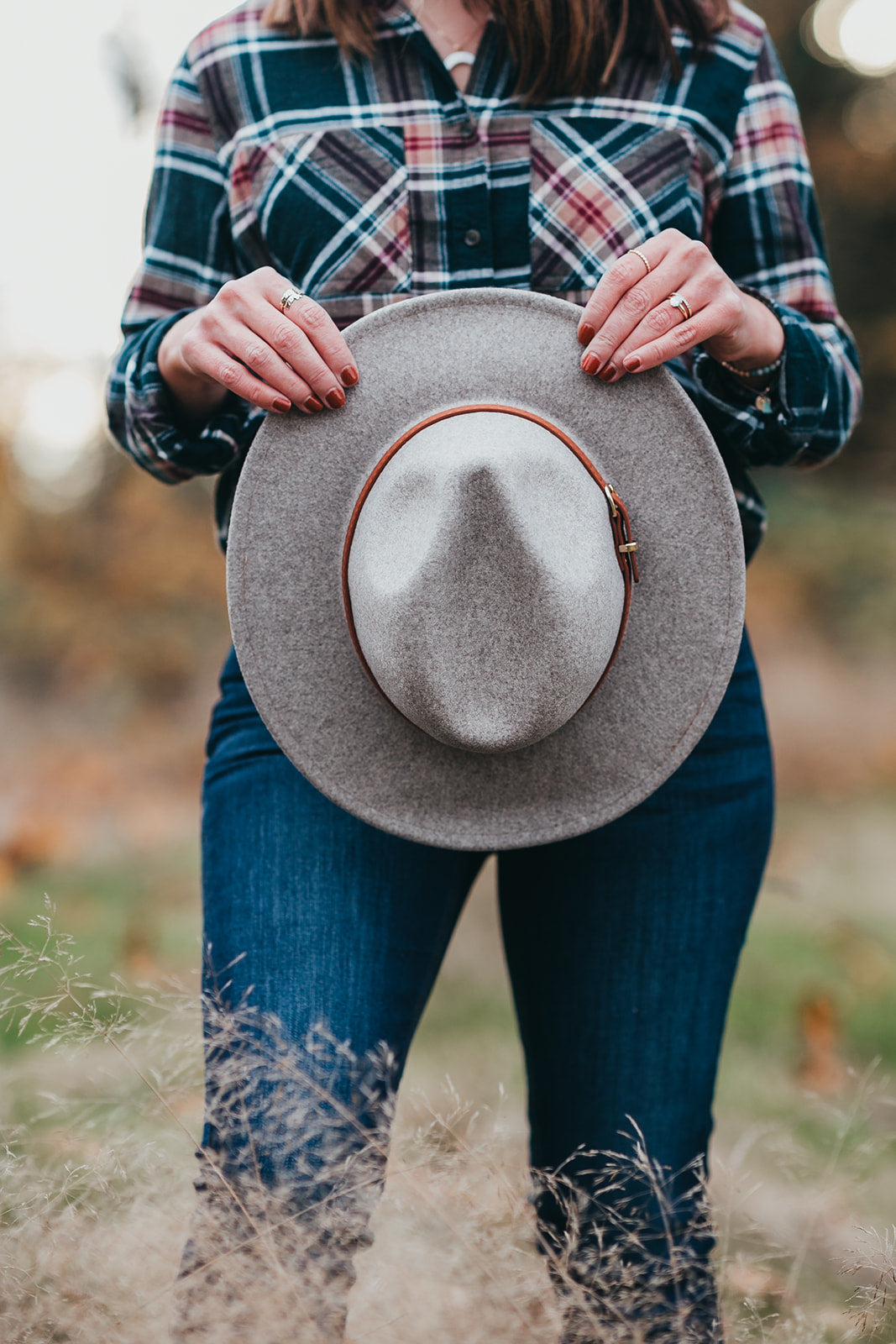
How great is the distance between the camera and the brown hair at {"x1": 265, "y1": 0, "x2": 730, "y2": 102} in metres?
1.20

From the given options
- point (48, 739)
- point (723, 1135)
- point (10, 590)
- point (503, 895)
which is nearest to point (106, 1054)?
point (723, 1135)

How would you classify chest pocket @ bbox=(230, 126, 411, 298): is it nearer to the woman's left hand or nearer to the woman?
the woman

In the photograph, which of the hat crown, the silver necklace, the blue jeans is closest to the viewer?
the hat crown

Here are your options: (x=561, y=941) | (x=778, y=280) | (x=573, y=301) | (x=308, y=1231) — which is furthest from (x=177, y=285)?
(x=308, y=1231)

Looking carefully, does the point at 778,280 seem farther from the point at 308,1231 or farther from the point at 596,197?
the point at 308,1231

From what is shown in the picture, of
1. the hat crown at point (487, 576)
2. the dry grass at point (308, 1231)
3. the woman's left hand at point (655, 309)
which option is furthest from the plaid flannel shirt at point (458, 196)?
the dry grass at point (308, 1231)

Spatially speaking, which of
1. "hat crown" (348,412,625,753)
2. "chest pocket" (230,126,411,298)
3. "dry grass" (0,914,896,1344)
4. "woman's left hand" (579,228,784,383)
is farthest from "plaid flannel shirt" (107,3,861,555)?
"dry grass" (0,914,896,1344)

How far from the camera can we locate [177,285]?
4.25 feet

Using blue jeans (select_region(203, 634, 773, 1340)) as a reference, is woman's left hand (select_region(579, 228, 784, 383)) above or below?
above

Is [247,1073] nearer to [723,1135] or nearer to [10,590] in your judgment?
[723,1135]

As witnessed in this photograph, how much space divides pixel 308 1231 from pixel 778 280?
1138mm

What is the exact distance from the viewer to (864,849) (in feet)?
Result: 14.2

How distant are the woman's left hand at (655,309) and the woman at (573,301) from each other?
6 centimetres

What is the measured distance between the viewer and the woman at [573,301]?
3.80ft
